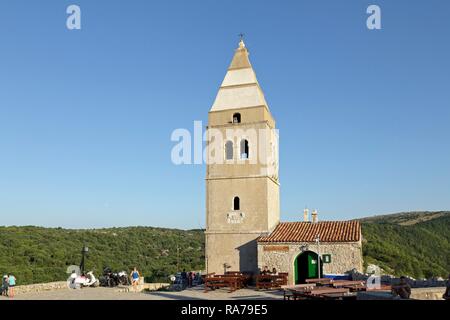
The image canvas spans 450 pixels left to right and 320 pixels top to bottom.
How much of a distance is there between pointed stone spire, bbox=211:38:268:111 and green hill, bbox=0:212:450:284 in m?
15.6

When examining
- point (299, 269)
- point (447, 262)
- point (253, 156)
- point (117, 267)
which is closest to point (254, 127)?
point (253, 156)

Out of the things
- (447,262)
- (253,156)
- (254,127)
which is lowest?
(447,262)

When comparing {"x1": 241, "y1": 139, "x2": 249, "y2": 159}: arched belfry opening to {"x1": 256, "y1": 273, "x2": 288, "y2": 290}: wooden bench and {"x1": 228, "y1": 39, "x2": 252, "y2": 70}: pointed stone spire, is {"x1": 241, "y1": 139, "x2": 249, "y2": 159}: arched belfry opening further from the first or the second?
{"x1": 256, "y1": 273, "x2": 288, "y2": 290}: wooden bench

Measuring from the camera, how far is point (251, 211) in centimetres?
2314

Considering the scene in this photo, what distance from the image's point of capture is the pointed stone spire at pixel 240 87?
24.5 metres

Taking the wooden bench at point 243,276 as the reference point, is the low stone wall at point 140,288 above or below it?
below

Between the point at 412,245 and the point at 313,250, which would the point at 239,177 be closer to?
the point at 313,250

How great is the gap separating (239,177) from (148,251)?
37479 millimetres

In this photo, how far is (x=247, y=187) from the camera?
76.9 ft

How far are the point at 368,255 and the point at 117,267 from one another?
89.1 ft

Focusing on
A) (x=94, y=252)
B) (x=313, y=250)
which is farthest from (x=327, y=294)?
(x=94, y=252)

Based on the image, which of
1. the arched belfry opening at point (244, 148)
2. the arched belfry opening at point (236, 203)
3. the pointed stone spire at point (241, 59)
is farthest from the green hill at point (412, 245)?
the pointed stone spire at point (241, 59)

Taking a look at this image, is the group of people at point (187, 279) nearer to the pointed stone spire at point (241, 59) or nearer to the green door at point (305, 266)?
the green door at point (305, 266)
